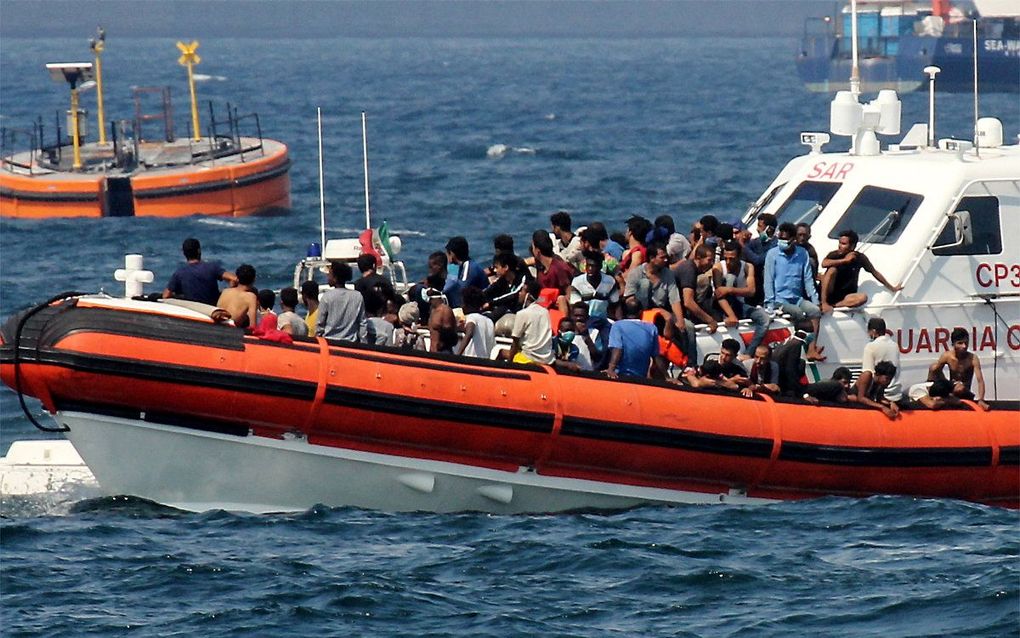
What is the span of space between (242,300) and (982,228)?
5.28 m

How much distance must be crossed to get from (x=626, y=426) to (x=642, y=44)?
15164cm

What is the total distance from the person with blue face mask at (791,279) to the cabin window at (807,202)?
104 cm

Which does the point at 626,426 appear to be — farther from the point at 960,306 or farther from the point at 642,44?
the point at 642,44

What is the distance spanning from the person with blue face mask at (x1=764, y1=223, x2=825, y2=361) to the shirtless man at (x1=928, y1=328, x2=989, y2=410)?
0.81 meters

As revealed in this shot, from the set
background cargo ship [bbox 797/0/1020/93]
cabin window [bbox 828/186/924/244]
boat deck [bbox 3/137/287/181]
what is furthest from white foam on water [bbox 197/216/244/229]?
background cargo ship [bbox 797/0/1020/93]

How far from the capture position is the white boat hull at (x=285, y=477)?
37.3 ft

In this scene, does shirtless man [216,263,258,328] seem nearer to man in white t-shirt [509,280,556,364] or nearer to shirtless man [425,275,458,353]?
shirtless man [425,275,458,353]

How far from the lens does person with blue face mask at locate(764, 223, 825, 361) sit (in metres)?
12.6

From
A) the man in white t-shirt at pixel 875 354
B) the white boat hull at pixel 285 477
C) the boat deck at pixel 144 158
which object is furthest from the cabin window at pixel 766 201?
the boat deck at pixel 144 158

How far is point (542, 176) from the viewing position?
39875 mm

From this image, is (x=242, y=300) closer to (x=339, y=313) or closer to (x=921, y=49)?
(x=339, y=313)

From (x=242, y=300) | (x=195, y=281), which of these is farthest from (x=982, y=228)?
(x=195, y=281)

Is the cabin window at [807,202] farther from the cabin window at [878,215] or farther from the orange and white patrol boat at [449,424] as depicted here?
the orange and white patrol boat at [449,424]

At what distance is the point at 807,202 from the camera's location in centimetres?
1384
